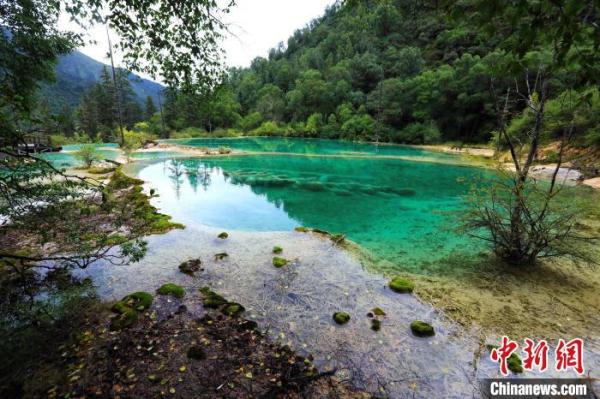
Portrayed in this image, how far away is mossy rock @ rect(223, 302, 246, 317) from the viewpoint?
4.83m

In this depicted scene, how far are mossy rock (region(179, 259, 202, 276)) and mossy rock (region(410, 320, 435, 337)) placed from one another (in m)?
4.46

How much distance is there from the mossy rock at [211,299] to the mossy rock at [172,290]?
0.37 m

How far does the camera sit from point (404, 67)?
51.8 meters

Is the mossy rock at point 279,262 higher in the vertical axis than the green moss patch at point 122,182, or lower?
lower

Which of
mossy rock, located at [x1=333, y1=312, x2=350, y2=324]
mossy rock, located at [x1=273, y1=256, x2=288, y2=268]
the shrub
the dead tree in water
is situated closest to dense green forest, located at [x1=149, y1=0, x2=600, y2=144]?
the shrub

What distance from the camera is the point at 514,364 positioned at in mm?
3775

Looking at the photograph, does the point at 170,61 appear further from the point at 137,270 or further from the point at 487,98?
the point at 487,98

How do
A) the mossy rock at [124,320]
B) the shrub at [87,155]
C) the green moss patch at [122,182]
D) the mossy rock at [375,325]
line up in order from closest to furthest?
1. the mossy rock at [124,320]
2. the mossy rock at [375,325]
3. the green moss patch at [122,182]
4. the shrub at [87,155]

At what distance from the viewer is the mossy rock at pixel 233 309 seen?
4.83 metres

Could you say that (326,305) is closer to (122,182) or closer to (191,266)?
(191,266)

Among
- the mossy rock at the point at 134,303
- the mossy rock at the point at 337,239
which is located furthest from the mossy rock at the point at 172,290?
the mossy rock at the point at 337,239

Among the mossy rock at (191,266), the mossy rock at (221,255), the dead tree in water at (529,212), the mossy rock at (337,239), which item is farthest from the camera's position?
the mossy rock at (337,239)

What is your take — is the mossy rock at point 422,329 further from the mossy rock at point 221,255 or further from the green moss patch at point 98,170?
the green moss patch at point 98,170

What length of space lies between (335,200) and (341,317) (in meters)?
Result: 9.42
